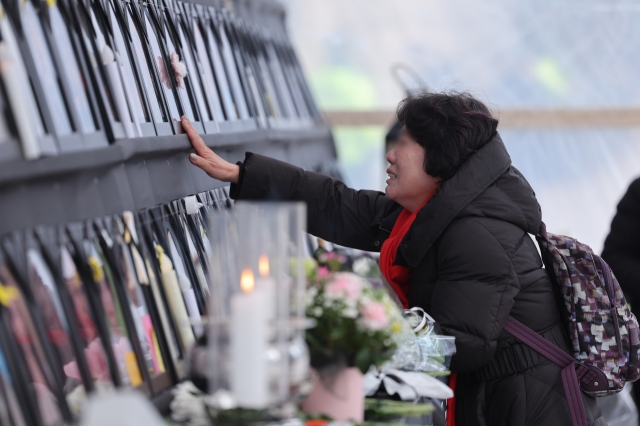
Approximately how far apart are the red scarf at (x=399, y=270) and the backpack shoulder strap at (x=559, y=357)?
0.24m

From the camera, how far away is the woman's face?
2846mm

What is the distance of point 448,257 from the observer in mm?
2672

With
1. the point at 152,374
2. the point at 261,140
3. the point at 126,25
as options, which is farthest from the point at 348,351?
the point at 261,140

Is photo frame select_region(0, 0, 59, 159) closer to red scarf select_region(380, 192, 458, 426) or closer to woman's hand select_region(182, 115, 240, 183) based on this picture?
woman's hand select_region(182, 115, 240, 183)

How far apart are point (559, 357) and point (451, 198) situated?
Result: 2.00ft

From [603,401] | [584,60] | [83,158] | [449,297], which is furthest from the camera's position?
[584,60]

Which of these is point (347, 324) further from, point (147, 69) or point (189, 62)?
point (189, 62)

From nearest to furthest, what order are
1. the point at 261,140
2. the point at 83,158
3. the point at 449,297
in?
1. the point at 83,158
2. the point at 449,297
3. the point at 261,140

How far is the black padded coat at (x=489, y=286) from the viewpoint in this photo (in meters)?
2.61

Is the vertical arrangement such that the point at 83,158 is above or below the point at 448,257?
above

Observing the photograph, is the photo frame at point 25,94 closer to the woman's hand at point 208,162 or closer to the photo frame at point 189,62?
the woman's hand at point 208,162

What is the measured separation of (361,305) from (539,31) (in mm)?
9012

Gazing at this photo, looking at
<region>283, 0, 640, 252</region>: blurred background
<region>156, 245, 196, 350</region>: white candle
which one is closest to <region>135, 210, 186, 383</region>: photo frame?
<region>156, 245, 196, 350</region>: white candle

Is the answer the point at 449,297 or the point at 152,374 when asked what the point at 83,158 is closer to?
the point at 152,374
